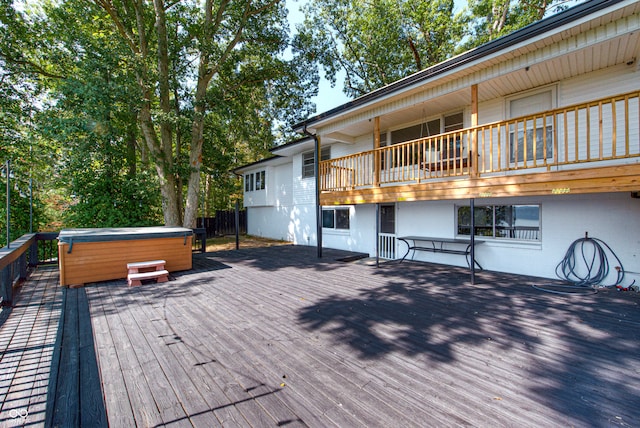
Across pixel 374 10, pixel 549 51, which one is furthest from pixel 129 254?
pixel 374 10

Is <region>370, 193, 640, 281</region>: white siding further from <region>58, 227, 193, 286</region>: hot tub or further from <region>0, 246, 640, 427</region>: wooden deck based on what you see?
<region>58, 227, 193, 286</region>: hot tub

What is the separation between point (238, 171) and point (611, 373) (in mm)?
17741

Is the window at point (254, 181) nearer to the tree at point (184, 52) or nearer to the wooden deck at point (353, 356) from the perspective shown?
the tree at point (184, 52)

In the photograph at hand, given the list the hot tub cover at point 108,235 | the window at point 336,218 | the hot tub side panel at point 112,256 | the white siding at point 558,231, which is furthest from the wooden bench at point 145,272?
the white siding at point 558,231

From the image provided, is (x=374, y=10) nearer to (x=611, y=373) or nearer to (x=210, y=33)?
(x=210, y=33)

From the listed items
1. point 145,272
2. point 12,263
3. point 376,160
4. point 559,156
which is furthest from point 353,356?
point 12,263

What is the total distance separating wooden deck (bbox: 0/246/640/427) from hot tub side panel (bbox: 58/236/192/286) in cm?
61

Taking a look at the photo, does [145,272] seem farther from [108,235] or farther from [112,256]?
[108,235]

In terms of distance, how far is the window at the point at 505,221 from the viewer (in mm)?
6066

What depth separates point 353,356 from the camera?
2740 mm

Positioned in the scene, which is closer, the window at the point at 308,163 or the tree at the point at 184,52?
the tree at the point at 184,52

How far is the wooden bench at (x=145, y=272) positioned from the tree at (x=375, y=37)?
12369 millimetres

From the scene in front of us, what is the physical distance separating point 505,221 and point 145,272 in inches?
339

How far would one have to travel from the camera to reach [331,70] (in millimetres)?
15867
